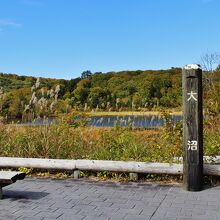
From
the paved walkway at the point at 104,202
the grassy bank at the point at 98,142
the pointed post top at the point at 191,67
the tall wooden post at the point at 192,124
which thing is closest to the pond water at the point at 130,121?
the grassy bank at the point at 98,142

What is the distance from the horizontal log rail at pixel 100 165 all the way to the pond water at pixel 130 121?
7.51 ft

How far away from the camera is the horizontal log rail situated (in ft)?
26.0

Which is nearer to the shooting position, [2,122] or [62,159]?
[62,159]

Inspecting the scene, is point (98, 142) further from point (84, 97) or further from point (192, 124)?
point (84, 97)

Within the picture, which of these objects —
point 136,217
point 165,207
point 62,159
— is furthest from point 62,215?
point 62,159

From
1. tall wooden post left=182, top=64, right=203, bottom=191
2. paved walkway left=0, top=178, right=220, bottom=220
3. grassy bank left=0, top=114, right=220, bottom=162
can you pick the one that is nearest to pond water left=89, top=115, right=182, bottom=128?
grassy bank left=0, top=114, right=220, bottom=162

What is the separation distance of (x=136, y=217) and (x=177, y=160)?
2.81 metres

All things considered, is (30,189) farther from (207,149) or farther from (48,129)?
(207,149)

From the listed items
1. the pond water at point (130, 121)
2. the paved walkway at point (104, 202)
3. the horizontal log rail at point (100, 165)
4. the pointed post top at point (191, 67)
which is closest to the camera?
the paved walkway at point (104, 202)

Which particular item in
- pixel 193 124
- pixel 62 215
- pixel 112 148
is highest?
pixel 193 124

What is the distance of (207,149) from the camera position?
9.00m

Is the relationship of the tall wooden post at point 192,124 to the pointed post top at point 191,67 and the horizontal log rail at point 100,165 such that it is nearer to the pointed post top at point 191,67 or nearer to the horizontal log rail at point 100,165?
the pointed post top at point 191,67

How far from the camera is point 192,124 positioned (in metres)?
7.32

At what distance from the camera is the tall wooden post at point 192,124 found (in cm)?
728
